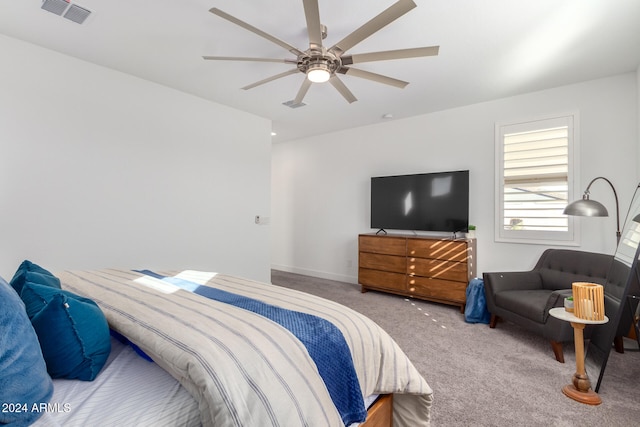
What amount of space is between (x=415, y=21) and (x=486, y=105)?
90.1 inches

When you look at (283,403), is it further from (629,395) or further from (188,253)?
(188,253)

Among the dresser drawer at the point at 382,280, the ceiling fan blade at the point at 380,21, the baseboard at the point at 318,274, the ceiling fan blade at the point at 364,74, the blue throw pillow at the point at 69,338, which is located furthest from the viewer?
the baseboard at the point at 318,274

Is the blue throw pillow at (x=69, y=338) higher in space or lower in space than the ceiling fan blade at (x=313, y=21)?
lower

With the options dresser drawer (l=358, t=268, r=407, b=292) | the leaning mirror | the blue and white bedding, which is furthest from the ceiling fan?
dresser drawer (l=358, t=268, r=407, b=292)

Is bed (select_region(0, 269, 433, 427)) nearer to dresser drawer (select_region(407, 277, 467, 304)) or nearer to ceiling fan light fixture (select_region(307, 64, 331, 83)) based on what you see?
ceiling fan light fixture (select_region(307, 64, 331, 83))

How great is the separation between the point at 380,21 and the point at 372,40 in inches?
34.1

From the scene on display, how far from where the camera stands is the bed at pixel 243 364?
34.9 inches

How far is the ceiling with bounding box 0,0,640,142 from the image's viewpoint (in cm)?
224

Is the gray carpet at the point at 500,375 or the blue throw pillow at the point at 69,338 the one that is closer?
the blue throw pillow at the point at 69,338

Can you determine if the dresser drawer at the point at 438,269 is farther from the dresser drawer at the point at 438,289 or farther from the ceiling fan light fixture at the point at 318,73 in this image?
the ceiling fan light fixture at the point at 318,73

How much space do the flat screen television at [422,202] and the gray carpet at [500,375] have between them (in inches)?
49.7

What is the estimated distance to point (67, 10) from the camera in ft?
7.58

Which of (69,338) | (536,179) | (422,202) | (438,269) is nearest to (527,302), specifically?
(438,269)

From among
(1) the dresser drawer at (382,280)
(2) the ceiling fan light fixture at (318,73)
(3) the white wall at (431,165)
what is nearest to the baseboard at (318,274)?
(3) the white wall at (431,165)
